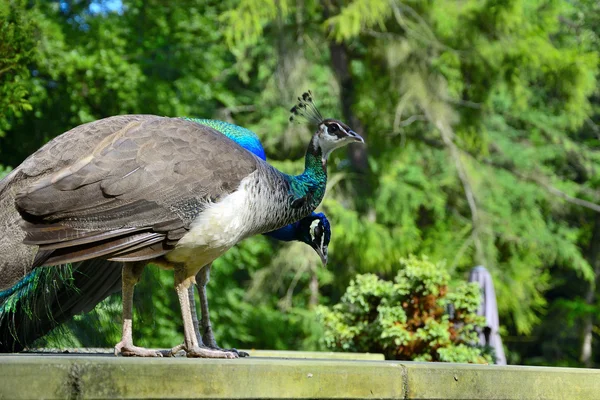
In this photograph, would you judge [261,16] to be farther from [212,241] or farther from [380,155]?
[212,241]

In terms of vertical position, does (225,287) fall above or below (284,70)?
below

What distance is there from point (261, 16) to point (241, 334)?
5.97 metres

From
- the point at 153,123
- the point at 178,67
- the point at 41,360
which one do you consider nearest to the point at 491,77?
the point at 178,67

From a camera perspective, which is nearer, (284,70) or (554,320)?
(284,70)

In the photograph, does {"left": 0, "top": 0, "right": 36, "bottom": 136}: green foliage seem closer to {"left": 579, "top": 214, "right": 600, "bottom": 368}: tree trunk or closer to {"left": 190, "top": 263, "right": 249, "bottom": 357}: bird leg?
{"left": 190, "top": 263, "right": 249, "bottom": 357}: bird leg

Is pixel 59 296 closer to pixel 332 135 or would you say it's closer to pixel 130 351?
pixel 130 351

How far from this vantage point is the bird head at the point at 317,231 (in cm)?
668

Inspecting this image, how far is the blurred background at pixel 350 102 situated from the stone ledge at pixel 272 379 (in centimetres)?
1032

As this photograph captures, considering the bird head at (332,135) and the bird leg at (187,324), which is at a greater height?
the bird head at (332,135)

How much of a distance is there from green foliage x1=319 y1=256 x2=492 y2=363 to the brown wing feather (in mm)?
3702

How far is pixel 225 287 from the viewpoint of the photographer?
697 inches

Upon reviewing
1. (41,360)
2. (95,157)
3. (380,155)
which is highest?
(380,155)

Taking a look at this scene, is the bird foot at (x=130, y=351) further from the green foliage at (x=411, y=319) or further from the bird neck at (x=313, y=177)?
the green foliage at (x=411, y=319)

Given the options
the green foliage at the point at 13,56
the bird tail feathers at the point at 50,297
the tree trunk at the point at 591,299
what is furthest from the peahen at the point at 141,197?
the tree trunk at the point at 591,299
